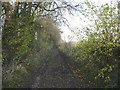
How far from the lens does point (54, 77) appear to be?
13789 millimetres

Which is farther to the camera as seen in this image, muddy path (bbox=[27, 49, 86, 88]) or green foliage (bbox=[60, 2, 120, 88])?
muddy path (bbox=[27, 49, 86, 88])

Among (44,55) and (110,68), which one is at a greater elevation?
(110,68)

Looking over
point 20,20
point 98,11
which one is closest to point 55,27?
point 20,20

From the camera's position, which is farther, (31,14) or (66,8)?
(66,8)

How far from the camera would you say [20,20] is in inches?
428

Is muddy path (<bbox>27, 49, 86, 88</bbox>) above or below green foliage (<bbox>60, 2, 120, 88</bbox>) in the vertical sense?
below

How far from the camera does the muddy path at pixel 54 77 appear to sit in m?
12.2

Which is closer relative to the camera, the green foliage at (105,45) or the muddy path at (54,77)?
the green foliage at (105,45)

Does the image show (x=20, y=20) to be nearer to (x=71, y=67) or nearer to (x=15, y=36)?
(x=15, y=36)

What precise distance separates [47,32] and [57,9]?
7.74ft

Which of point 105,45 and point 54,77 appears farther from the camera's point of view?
point 54,77

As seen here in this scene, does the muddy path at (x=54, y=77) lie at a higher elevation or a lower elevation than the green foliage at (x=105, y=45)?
lower

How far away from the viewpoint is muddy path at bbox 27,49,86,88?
40.0 feet

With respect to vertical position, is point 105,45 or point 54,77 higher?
point 105,45
